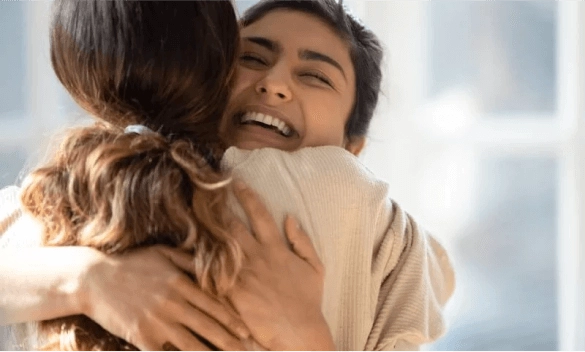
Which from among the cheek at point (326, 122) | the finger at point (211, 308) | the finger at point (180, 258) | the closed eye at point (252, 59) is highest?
the closed eye at point (252, 59)

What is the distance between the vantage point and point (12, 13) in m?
2.36

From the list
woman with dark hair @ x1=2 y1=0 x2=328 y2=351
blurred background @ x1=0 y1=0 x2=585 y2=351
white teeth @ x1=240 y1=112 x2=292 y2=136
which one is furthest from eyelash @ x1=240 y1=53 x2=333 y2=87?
blurred background @ x1=0 y1=0 x2=585 y2=351

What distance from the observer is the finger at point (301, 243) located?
4.12ft

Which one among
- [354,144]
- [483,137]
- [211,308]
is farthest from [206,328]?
[483,137]

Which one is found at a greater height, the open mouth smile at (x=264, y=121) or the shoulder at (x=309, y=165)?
the open mouth smile at (x=264, y=121)

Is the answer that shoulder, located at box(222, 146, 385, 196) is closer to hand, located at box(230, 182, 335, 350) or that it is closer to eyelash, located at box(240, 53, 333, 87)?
hand, located at box(230, 182, 335, 350)

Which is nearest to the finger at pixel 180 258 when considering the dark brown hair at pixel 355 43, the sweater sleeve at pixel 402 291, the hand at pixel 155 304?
the hand at pixel 155 304

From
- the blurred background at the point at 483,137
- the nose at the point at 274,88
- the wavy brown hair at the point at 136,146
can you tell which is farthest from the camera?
the blurred background at the point at 483,137

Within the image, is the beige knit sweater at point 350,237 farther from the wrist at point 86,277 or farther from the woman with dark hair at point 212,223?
the wrist at point 86,277

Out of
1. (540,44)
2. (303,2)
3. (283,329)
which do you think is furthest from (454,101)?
(283,329)

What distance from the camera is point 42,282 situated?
4.15ft

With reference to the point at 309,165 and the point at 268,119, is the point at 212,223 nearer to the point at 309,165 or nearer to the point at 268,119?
the point at 309,165

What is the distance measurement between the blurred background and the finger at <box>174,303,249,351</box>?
45.4 inches

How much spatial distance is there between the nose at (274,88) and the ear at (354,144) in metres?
0.25
